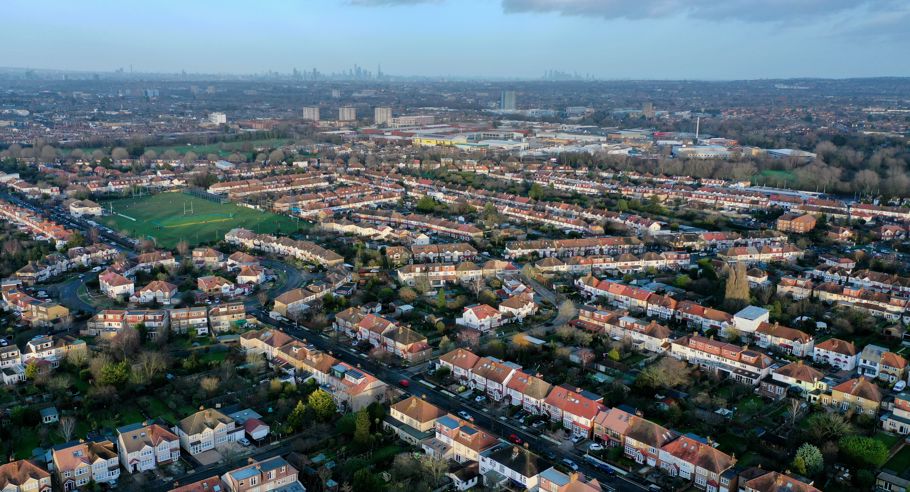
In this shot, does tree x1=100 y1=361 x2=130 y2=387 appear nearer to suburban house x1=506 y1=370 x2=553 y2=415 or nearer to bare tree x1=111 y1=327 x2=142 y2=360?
bare tree x1=111 y1=327 x2=142 y2=360

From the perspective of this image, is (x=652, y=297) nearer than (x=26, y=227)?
Yes

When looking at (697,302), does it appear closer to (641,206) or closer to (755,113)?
(641,206)

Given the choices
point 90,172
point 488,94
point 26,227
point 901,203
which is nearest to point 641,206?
point 901,203

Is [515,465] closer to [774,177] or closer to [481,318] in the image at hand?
[481,318]

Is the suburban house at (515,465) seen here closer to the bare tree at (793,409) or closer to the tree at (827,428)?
the tree at (827,428)

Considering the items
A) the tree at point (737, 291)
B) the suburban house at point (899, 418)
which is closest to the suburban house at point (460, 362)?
the suburban house at point (899, 418)

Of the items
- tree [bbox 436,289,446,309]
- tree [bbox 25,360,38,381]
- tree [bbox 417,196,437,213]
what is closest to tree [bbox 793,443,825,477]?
tree [bbox 436,289,446,309]
